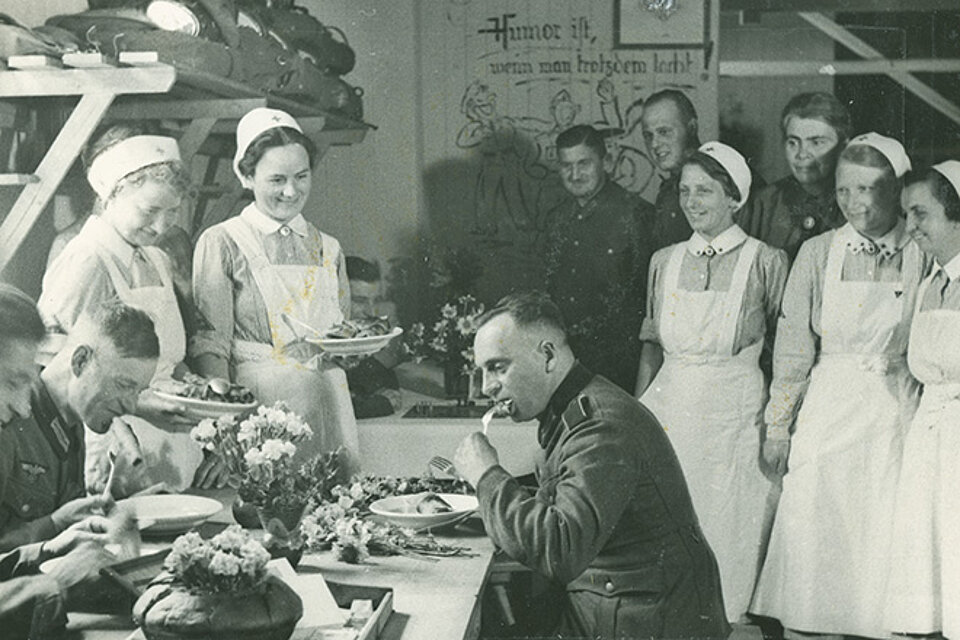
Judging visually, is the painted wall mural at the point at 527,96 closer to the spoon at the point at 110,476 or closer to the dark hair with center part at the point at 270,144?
the dark hair with center part at the point at 270,144

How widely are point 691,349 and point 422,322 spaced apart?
32.9 inches

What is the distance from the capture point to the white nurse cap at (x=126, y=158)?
3459 mm

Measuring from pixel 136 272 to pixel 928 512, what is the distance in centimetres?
256

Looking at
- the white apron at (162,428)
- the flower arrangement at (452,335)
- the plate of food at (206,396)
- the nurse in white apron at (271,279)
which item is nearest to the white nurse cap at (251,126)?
the nurse in white apron at (271,279)

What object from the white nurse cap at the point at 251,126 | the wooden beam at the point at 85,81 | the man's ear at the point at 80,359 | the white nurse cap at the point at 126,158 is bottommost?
the man's ear at the point at 80,359

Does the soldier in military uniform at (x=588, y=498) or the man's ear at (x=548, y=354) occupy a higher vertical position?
the man's ear at (x=548, y=354)

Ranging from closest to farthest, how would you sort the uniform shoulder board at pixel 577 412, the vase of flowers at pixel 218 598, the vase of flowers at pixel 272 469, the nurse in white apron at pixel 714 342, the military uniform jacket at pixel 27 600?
the vase of flowers at pixel 218 598
the military uniform jacket at pixel 27 600
the vase of flowers at pixel 272 469
the uniform shoulder board at pixel 577 412
the nurse in white apron at pixel 714 342

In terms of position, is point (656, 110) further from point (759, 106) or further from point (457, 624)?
point (457, 624)

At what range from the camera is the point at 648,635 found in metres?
3.33

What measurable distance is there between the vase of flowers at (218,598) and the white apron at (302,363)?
3.15 ft

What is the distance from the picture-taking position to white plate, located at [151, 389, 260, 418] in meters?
3.51

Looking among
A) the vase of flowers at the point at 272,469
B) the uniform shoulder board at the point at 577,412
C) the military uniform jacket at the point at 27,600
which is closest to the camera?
the military uniform jacket at the point at 27,600

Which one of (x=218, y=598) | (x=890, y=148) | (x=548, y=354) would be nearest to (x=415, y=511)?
(x=548, y=354)

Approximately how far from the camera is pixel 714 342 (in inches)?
135
